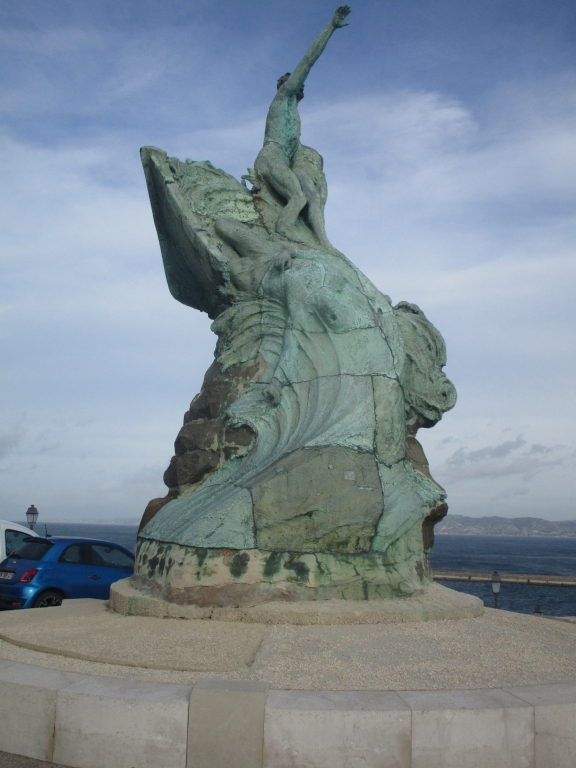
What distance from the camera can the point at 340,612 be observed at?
468 centimetres

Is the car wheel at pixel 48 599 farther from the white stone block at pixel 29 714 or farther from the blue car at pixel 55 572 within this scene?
the white stone block at pixel 29 714

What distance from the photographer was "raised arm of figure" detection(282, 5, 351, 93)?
7.42 metres

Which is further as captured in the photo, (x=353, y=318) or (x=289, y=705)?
(x=353, y=318)

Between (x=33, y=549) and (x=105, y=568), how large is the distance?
2.90 feet

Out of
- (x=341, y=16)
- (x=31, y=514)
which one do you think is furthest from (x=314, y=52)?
(x=31, y=514)

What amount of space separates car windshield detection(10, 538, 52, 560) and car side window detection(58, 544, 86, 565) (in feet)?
0.69

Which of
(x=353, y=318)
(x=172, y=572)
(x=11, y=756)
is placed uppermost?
(x=353, y=318)

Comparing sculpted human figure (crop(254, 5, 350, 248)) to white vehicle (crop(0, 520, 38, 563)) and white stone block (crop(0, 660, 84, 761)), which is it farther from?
white vehicle (crop(0, 520, 38, 563))

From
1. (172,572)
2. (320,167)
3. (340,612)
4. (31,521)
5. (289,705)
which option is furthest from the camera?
(31,521)

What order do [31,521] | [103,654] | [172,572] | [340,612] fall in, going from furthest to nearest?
[31,521], [172,572], [340,612], [103,654]

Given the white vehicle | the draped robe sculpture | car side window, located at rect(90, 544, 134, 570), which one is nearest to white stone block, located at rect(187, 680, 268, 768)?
the draped robe sculpture

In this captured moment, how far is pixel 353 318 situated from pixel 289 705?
3803 mm

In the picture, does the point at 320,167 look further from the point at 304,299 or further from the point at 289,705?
the point at 289,705

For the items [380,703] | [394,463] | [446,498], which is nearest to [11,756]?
[380,703]
